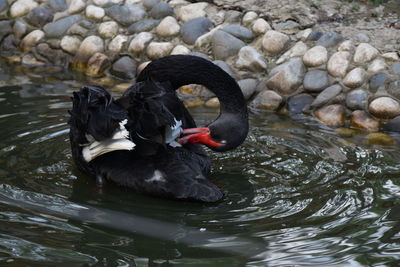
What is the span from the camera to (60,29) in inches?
238

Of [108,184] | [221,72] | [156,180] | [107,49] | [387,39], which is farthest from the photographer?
[107,49]

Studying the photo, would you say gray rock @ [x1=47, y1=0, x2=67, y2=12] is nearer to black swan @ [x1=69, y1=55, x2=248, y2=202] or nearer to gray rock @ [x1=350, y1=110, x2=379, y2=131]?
black swan @ [x1=69, y1=55, x2=248, y2=202]

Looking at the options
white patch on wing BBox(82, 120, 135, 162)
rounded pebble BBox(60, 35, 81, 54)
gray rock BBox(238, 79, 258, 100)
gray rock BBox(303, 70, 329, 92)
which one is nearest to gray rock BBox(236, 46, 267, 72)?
gray rock BBox(238, 79, 258, 100)

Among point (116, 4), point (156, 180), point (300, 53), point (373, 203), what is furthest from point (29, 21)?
point (373, 203)

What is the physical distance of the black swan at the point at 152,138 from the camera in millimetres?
3164

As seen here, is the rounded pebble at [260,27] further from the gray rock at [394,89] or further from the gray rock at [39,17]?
Result: the gray rock at [39,17]

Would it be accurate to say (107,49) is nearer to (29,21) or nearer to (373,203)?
(29,21)

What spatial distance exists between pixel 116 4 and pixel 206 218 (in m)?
3.33

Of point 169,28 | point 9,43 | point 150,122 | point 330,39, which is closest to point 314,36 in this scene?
point 330,39

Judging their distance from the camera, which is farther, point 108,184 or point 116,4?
point 116,4

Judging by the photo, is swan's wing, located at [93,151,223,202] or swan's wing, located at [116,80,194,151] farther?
swan's wing, located at [93,151,223,202]

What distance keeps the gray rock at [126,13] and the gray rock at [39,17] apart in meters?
0.61

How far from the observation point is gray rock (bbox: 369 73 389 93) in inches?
185

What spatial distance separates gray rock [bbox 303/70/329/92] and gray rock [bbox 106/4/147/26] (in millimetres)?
1671
